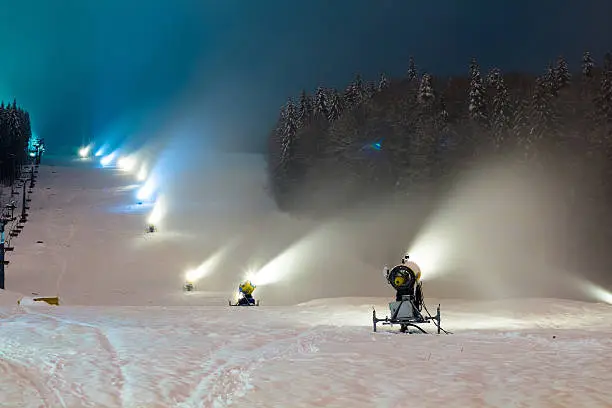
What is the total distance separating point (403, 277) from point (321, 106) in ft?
240

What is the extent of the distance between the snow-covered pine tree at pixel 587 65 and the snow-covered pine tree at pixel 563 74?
274cm

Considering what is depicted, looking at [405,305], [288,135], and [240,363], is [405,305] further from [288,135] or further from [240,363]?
[288,135]

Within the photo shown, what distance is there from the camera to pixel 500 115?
61875 mm

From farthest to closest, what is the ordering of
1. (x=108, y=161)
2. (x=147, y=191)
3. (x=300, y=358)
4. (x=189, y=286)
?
(x=108, y=161)
(x=147, y=191)
(x=189, y=286)
(x=300, y=358)

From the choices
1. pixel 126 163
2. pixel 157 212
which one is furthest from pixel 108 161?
pixel 157 212

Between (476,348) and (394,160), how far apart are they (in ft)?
183

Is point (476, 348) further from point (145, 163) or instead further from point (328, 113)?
point (145, 163)

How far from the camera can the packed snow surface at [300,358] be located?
29.5 ft

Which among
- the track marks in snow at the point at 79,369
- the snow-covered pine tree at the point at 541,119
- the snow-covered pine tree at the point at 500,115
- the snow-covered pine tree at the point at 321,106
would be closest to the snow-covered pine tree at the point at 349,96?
the snow-covered pine tree at the point at 321,106

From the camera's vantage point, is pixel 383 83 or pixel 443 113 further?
pixel 383 83

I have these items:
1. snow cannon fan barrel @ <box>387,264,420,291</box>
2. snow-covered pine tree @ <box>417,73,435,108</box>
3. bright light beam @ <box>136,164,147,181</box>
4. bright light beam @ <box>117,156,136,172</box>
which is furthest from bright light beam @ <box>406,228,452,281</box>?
bright light beam @ <box>117,156,136,172</box>

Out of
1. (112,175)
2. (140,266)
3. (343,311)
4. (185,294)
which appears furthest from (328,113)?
(343,311)

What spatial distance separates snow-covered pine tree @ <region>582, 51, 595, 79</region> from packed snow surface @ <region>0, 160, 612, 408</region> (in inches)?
2275

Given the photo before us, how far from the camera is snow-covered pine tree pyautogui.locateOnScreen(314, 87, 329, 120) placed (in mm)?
87875
